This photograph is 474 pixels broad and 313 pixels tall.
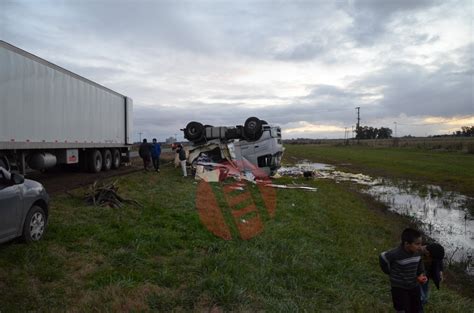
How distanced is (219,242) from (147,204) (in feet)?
11.2

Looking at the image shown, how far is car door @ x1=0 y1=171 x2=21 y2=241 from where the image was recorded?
529cm

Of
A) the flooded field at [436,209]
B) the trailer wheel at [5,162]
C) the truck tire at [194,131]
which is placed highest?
the truck tire at [194,131]

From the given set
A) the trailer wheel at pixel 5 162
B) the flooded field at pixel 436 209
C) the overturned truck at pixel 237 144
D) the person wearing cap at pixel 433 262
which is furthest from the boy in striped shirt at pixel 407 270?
the overturned truck at pixel 237 144

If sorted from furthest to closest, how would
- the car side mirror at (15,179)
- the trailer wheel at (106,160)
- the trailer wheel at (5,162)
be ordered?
the trailer wheel at (106,160) → the trailer wheel at (5,162) → the car side mirror at (15,179)

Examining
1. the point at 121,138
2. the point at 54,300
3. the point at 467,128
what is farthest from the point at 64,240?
the point at 467,128

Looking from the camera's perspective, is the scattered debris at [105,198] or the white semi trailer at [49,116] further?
the white semi trailer at [49,116]

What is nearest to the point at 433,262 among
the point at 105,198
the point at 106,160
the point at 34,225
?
the point at 34,225

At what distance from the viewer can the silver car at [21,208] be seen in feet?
17.6

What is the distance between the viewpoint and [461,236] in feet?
33.1

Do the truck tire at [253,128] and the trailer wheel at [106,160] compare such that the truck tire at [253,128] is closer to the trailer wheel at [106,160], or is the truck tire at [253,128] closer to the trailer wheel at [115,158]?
the trailer wheel at [106,160]

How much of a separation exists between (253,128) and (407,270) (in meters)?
15.0

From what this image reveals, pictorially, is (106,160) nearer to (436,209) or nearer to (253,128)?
(253,128)

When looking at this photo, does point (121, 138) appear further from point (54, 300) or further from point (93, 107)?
point (54, 300)
